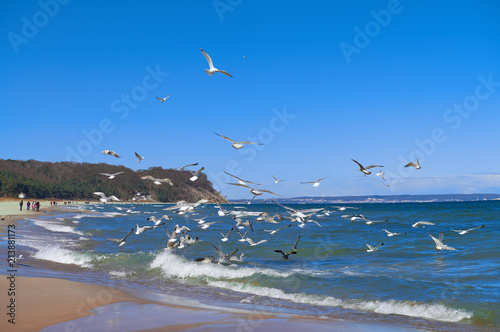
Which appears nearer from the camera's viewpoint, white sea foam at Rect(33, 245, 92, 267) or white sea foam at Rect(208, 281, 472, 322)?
white sea foam at Rect(208, 281, 472, 322)

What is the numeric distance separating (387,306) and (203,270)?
6150 millimetres

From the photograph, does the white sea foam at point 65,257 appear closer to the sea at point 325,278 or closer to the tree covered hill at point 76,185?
the sea at point 325,278

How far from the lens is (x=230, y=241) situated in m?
23.5

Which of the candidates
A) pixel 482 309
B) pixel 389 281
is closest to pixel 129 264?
pixel 389 281

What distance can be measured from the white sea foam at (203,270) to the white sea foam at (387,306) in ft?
5.82

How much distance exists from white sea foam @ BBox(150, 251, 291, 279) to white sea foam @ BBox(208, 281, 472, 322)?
1.78 metres

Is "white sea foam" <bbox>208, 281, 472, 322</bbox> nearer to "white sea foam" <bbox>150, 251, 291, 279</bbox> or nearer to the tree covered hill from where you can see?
"white sea foam" <bbox>150, 251, 291, 279</bbox>

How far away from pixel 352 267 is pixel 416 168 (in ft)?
12.7

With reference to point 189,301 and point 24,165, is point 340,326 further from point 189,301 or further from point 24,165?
point 24,165

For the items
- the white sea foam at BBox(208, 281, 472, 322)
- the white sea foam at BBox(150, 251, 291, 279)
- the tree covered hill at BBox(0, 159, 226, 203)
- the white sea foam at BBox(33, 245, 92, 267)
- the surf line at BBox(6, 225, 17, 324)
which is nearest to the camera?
the surf line at BBox(6, 225, 17, 324)

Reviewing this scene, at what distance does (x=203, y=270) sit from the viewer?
14.1m

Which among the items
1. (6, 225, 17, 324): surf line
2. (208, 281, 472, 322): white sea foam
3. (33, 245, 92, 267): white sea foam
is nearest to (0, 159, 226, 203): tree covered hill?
(33, 245, 92, 267): white sea foam

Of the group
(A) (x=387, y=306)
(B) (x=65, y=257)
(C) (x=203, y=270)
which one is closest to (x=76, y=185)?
(B) (x=65, y=257)

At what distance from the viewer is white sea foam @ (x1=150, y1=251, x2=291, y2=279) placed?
43.9 feet
